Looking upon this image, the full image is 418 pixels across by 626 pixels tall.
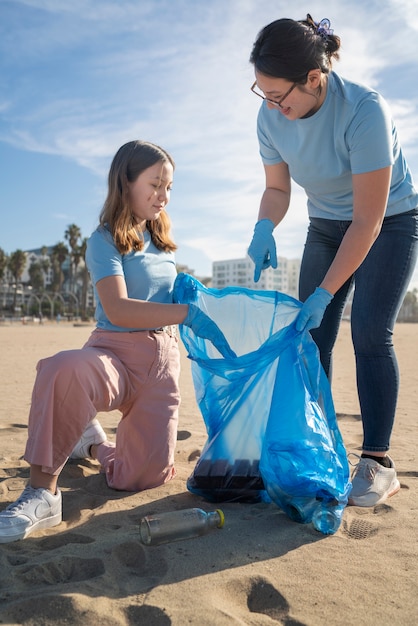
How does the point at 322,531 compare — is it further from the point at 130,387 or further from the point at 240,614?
the point at 130,387

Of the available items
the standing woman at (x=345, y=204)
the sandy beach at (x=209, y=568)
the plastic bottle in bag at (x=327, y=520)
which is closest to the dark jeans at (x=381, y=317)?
the standing woman at (x=345, y=204)

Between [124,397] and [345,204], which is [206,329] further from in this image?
[345,204]

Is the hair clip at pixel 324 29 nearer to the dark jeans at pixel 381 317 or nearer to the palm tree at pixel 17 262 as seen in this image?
the dark jeans at pixel 381 317

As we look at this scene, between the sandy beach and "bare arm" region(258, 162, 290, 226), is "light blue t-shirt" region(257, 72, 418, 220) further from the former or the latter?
the sandy beach

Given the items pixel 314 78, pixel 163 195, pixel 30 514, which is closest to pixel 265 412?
pixel 30 514

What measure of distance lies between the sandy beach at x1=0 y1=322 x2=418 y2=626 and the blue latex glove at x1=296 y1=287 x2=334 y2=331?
0.75m

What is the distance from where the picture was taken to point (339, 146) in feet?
7.74

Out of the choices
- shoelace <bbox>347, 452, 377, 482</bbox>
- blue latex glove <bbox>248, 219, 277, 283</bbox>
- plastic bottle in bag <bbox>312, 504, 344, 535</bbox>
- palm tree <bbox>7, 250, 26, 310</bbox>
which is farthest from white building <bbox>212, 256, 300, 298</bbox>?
plastic bottle in bag <bbox>312, 504, 344, 535</bbox>

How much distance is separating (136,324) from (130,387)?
0.32 metres

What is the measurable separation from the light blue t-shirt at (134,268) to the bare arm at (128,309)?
52 millimetres

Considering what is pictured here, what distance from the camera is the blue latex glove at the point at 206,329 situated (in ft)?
7.85

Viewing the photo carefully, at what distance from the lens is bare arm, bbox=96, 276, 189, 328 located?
2.34 m

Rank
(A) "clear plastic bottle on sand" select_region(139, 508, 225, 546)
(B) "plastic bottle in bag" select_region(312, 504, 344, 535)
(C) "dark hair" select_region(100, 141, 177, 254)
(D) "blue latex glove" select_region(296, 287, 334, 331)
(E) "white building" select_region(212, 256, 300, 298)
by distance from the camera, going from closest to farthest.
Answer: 1. (A) "clear plastic bottle on sand" select_region(139, 508, 225, 546)
2. (B) "plastic bottle in bag" select_region(312, 504, 344, 535)
3. (D) "blue latex glove" select_region(296, 287, 334, 331)
4. (C) "dark hair" select_region(100, 141, 177, 254)
5. (E) "white building" select_region(212, 256, 300, 298)

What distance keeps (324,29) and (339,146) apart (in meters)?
0.45
